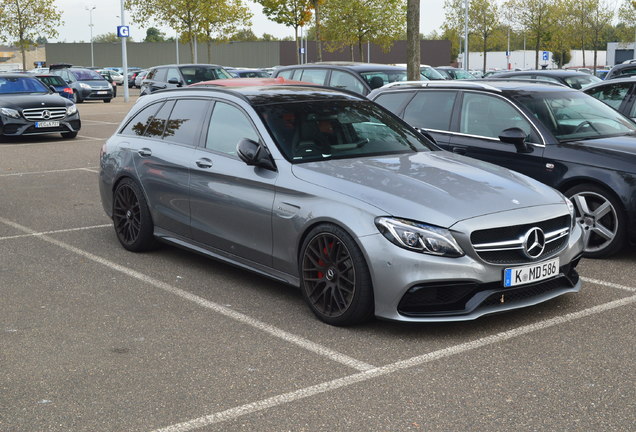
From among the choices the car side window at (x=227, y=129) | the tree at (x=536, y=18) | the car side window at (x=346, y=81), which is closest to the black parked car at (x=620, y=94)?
the car side window at (x=227, y=129)

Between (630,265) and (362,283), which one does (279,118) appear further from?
(630,265)

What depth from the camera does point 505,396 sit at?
14.3 feet

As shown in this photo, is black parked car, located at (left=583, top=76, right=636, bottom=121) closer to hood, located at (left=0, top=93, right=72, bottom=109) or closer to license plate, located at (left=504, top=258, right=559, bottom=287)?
license plate, located at (left=504, top=258, right=559, bottom=287)

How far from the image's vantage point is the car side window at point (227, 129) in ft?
21.4

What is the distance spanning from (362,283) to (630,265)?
317 centimetres

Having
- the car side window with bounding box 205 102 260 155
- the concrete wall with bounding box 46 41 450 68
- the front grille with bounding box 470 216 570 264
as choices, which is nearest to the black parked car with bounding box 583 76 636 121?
the front grille with bounding box 470 216 570 264

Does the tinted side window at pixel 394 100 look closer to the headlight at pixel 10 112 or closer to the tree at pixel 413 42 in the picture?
the tree at pixel 413 42

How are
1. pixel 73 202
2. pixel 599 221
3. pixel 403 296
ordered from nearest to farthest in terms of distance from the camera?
pixel 403 296 → pixel 599 221 → pixel 73 202

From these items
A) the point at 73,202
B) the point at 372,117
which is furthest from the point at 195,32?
the point at 372,117

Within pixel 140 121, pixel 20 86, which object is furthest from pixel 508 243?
pixel 20 86

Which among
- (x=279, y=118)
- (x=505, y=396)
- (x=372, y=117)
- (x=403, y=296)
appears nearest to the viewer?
(x=505, y=396)

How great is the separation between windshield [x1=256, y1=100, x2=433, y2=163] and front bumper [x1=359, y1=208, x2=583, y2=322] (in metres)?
1.25

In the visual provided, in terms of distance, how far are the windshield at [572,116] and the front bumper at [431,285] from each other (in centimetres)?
319

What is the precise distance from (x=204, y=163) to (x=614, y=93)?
577 cm
